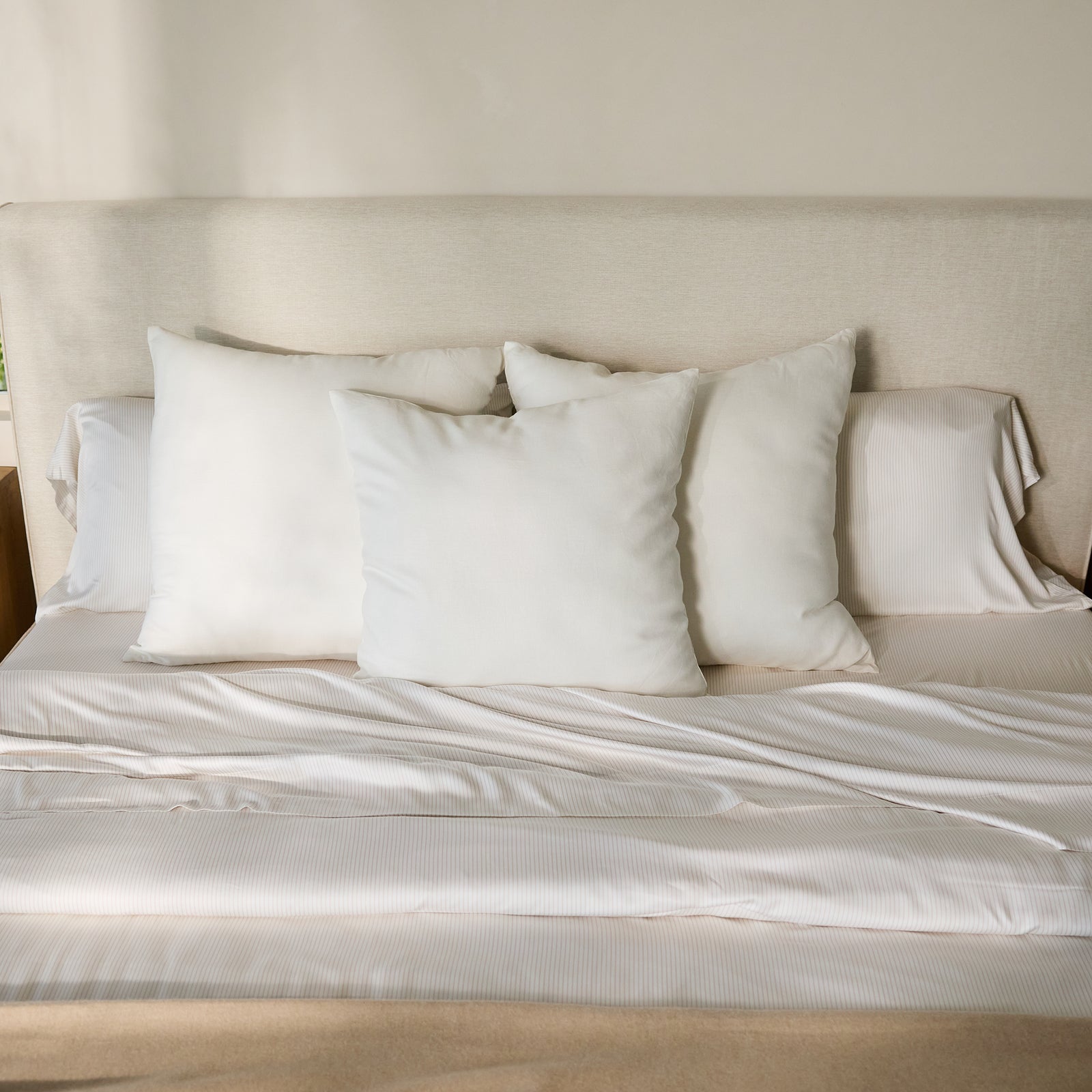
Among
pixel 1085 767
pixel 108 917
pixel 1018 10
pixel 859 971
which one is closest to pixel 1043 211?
pixel 1018 10

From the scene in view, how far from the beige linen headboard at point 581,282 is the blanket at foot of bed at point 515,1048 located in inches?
51.8

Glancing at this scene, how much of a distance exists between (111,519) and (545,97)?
112cm

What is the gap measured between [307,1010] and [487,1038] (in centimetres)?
18

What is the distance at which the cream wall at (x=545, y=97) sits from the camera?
1941 millimetres

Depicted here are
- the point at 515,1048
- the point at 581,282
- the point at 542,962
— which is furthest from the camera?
the point at 581,282

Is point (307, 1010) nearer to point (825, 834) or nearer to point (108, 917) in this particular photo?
point (108, 917)

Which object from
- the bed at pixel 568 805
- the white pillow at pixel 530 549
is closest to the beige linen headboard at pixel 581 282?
the bed at pixel 568 805

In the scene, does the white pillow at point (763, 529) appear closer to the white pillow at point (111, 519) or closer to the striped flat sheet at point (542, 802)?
the striped flat sheet at point (542, 802)

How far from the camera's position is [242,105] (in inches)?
78.7

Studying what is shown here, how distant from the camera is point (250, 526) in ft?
5.52

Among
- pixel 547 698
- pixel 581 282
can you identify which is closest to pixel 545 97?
pixel 581 282

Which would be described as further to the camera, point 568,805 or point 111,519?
point 111,519

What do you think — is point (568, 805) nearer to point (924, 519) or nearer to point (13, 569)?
point (924, 519)

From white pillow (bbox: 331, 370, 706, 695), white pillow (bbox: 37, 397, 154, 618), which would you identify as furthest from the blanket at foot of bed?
white pillow (bbox: 37, 397, 154, 618)
